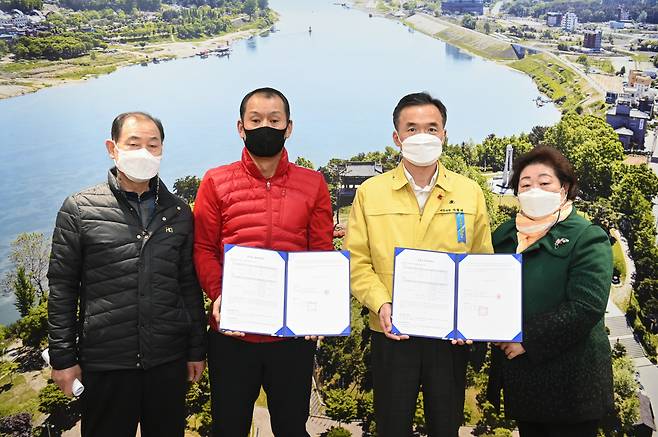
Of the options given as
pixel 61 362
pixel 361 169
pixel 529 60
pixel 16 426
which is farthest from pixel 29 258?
pixel 529 60

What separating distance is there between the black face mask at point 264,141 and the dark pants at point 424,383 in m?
0.81

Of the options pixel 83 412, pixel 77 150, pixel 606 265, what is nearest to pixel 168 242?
pixel 83 412

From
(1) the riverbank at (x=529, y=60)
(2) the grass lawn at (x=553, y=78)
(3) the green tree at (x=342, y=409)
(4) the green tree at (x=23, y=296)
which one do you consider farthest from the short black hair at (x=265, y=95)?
(2) the grass lawn at (x=553, y=78)

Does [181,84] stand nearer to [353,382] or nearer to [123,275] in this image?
[353,382]

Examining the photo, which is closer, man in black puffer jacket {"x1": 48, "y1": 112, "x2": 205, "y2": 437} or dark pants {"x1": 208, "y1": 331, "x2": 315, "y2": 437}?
man in black puffer jacket {"x1": 48, "y1": 112, "x2": 205, "y2": 437}

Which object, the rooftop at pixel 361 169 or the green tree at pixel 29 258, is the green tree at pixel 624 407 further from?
the green tree at pixel 29 258

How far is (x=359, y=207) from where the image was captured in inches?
77.6

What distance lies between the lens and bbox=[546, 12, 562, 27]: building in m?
43.3

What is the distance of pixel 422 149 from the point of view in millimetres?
1932

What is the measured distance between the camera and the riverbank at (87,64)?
82.0ft

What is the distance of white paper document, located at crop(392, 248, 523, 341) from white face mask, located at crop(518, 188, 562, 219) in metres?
0.21

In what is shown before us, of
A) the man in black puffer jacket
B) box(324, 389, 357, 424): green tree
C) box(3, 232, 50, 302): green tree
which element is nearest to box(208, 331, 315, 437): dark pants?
the man in black puffer jacket

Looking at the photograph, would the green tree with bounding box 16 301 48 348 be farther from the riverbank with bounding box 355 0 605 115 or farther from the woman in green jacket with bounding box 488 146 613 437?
the riverbank with bounding box 355 0 605 115

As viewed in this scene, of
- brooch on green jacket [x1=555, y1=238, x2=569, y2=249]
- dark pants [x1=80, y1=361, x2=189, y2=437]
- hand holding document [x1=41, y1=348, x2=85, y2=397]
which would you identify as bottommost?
dark pants [x1=80, y1=361, x2=189, y2=437]
